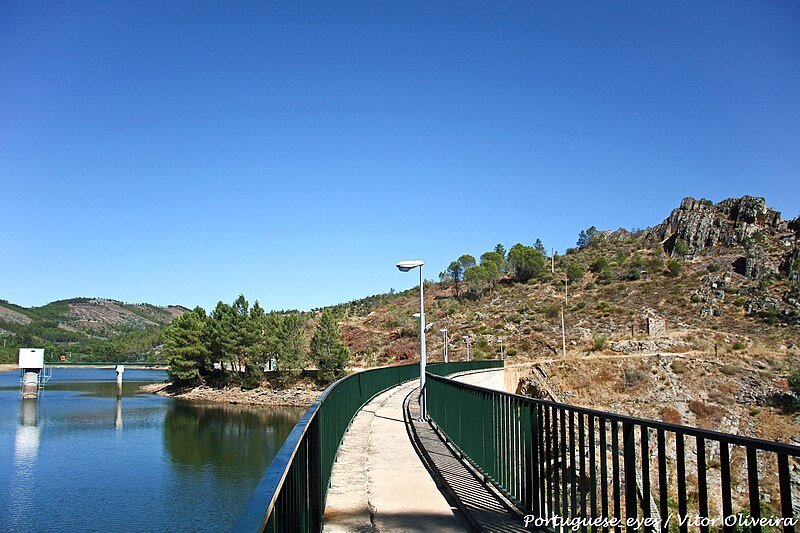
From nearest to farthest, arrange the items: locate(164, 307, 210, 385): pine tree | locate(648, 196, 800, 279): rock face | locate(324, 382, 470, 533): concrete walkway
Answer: locate(324, 382, 470, 533): concrete walkway
locate(648, 196, 800, 279): rock face
locate(164, 307, 210, 385): pine tree

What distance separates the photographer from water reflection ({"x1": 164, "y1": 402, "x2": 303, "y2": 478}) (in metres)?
37.2

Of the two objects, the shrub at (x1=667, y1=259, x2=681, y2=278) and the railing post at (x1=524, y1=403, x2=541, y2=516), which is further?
the shrub at (x1=667, y1=259, x2=681, y2=278)

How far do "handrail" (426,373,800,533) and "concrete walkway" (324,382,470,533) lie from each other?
78 cm

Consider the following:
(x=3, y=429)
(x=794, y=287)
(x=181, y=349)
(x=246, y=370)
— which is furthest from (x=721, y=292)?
(x=3, y=429)

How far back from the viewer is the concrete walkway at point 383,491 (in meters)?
5.82

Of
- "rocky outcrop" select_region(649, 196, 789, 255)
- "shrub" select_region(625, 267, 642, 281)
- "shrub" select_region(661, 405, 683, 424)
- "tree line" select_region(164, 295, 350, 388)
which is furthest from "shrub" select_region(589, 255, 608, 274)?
"shrub" select_region(661, 405, 683, 424)

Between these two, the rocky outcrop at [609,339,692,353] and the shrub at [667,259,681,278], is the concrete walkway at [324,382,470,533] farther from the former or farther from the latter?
the shrub at [667,259,681,278]

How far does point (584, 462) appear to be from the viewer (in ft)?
15.6

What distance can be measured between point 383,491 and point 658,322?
5822 cm

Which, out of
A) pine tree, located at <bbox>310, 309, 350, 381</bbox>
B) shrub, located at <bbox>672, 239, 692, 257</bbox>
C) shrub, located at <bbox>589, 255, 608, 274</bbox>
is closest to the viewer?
pine tree, located at <bbox>310, 309, 350, 381</bbox>

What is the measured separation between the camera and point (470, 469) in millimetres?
8336

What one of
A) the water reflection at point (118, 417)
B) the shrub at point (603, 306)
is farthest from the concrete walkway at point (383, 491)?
the shrub at point (603, 306)

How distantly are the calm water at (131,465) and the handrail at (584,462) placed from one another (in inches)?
441

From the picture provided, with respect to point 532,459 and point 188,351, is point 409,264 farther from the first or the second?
point 188,351
